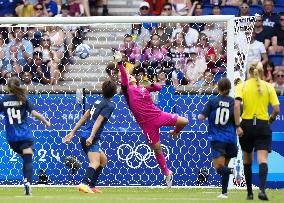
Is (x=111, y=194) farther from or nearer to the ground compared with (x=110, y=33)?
nearer to the ground

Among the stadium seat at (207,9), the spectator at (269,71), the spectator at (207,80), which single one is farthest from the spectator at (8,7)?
the spectator at (207,80)

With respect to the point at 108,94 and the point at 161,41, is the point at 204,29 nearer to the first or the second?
the point at 161,41

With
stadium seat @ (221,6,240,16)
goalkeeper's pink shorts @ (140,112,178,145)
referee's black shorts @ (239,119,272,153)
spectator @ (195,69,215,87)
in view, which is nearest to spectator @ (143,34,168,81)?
spectator @ (195,69,215,87)

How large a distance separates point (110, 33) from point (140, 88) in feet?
10.9

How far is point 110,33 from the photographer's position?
942 inches

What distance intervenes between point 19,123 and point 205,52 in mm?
5402

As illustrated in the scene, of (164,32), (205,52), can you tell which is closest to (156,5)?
(164,32)

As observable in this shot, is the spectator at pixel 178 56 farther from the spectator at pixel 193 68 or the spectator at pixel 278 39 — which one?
the spectator at pixel 278 39

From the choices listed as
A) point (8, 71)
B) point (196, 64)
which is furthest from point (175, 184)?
point (8, 71)

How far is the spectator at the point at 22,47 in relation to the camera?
75.4ft

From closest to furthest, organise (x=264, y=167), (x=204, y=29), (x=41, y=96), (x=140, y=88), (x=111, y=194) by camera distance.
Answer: (x=264, y=167) → (x=111, y=194) → (x=140, y=88) → (x=41, y=96) → (x=204, y=29)

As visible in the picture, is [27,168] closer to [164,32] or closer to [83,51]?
[83,51]

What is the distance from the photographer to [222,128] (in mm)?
18375

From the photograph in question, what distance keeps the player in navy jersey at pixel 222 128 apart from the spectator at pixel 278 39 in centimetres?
704
